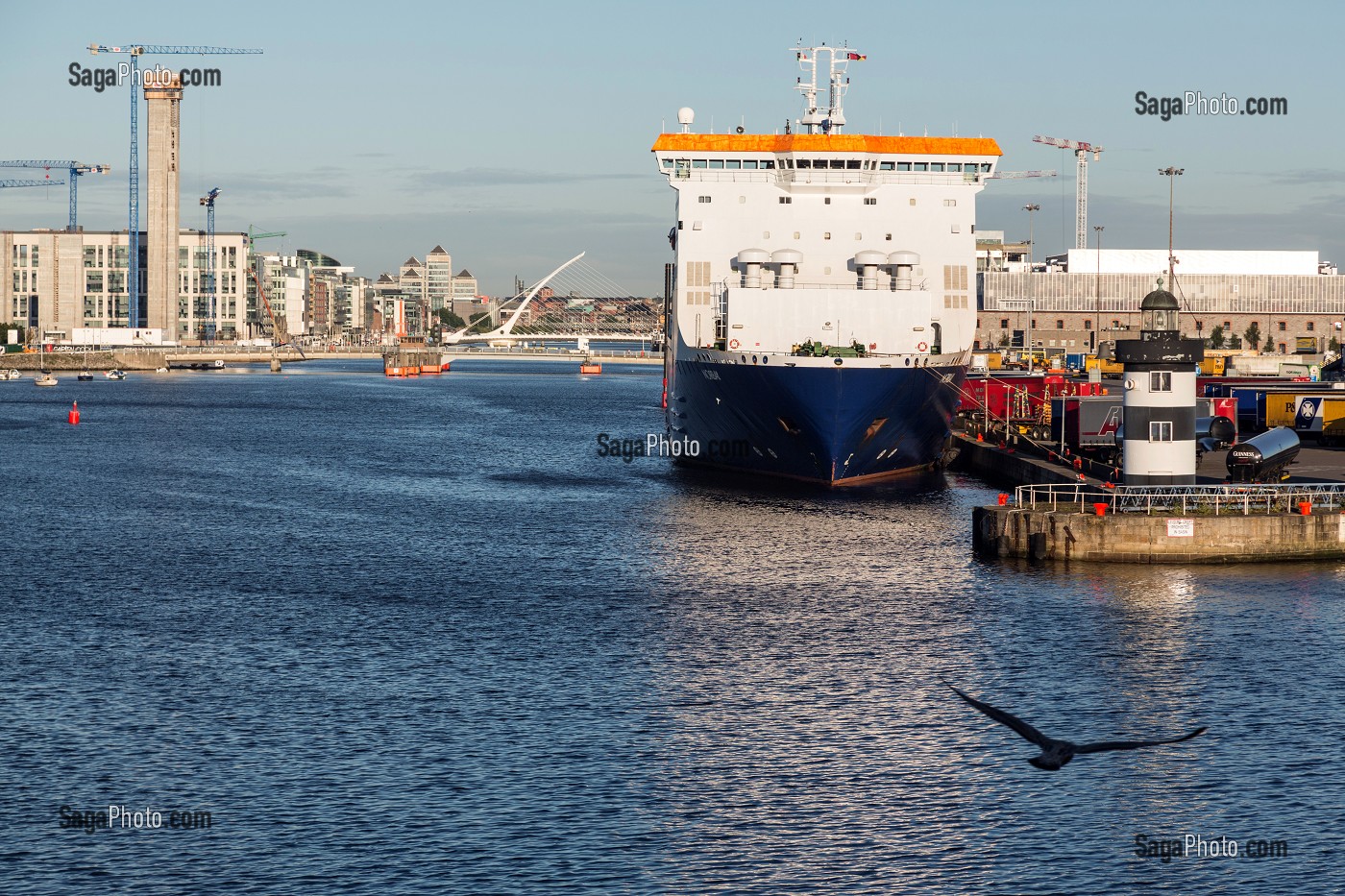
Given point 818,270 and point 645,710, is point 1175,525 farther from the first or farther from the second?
point 818,270

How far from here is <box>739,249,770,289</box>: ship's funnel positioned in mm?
66375

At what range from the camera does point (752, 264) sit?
219 feet

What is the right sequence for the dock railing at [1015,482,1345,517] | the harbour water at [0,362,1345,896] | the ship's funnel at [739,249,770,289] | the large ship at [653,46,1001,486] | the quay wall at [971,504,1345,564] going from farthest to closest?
the ship's funnel at [739,249,770,289], the large ship at [653,46,1001,486], the dock railing at [1015,482,1345,517], the quay wall at [971,504,1345,564], the harbour water at [0,362,1345,896]

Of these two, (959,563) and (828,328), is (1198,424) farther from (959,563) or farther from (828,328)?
(959,563)

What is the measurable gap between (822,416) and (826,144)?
49.9ft

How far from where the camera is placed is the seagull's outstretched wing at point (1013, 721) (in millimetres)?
26516

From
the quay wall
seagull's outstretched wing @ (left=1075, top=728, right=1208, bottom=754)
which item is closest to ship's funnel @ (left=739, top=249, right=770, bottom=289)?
the quay wall

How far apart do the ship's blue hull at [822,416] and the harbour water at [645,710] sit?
6399mm

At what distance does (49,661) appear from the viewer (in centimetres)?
3184

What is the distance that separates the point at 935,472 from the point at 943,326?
7.83m

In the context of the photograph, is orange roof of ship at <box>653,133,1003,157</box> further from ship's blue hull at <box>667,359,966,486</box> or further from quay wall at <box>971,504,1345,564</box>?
quay wall at <box>971,504,1345,564</box>

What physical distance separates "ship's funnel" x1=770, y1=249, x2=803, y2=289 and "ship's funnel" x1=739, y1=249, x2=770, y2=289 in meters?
0.52

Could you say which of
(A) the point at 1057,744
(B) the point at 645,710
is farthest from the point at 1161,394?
(B) the point at 645,710

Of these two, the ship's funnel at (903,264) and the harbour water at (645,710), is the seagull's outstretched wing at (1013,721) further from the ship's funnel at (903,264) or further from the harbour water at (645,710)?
the ship's funnel at (903,264)
